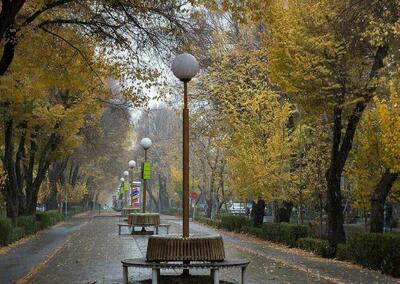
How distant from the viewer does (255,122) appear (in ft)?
83.4

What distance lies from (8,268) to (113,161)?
51.3 metres

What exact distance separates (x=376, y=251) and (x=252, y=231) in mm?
14765

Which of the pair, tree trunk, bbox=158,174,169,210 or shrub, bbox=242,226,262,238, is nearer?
shrub, bbox=242,226,262,238

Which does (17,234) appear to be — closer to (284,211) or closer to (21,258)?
(21,258)

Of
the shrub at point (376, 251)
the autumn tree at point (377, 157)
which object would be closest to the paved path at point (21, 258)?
the shrub at point (376, 251)

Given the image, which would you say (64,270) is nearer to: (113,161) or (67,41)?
(67,41)

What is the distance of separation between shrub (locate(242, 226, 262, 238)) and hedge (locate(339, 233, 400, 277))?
1113cm

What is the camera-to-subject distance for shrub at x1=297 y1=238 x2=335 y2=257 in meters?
17.5

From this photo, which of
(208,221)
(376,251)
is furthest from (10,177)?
(208,221)

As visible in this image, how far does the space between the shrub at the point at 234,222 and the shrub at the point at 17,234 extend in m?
11.5

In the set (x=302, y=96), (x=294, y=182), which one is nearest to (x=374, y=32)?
(x=302, y=96)

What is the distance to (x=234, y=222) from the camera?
33.2 metres

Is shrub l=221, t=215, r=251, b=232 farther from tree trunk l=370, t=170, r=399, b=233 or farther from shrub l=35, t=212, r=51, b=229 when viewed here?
tree trunk l=370, t=170, r=399, b=233

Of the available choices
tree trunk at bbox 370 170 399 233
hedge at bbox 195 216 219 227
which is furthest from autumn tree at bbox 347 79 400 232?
hedge at bbox 195 216 219 227
